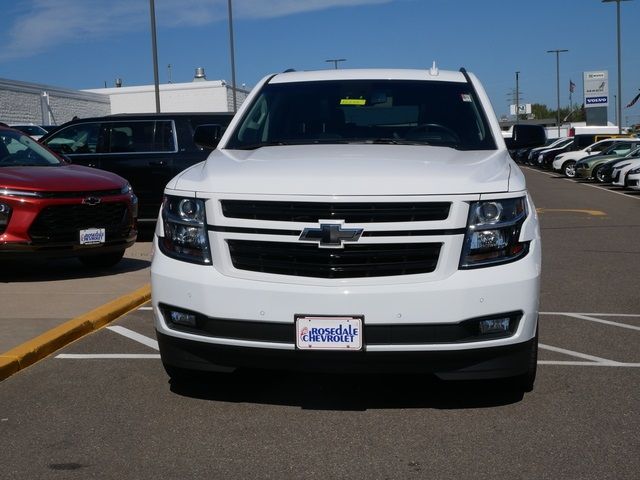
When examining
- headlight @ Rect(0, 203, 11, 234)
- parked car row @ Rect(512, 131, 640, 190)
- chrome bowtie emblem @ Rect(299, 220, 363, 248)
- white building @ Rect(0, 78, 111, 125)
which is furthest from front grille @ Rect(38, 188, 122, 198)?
white building @ Rect(0, 78, 111, 125)

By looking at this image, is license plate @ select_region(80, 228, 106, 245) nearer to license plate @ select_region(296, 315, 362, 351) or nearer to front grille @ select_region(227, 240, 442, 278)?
front grille @ select_region(227, 240, 442, 278)

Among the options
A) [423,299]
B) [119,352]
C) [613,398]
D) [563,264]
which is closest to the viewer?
[423,299]

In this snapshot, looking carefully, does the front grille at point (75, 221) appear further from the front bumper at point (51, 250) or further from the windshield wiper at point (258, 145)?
the windshield wiper at point (258, 145)

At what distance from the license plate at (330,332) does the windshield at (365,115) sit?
1.76 m

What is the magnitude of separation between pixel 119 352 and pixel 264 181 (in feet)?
7.89

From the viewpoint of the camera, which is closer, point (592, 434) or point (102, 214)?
point (592, 434)

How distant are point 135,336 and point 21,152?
14.3 feet

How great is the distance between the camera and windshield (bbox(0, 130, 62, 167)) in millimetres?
10414

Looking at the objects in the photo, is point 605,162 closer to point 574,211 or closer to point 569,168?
point 569,168

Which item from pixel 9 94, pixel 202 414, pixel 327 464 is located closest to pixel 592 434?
pixel 327 464

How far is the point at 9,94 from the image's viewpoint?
3809 centimetres

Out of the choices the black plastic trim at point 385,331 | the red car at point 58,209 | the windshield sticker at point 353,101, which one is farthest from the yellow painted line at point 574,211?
the black plastic trim at point 385,331

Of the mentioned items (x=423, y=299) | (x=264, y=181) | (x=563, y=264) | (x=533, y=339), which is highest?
(x=264, y=181)

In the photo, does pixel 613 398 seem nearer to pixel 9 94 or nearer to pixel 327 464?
pixel 327 464
